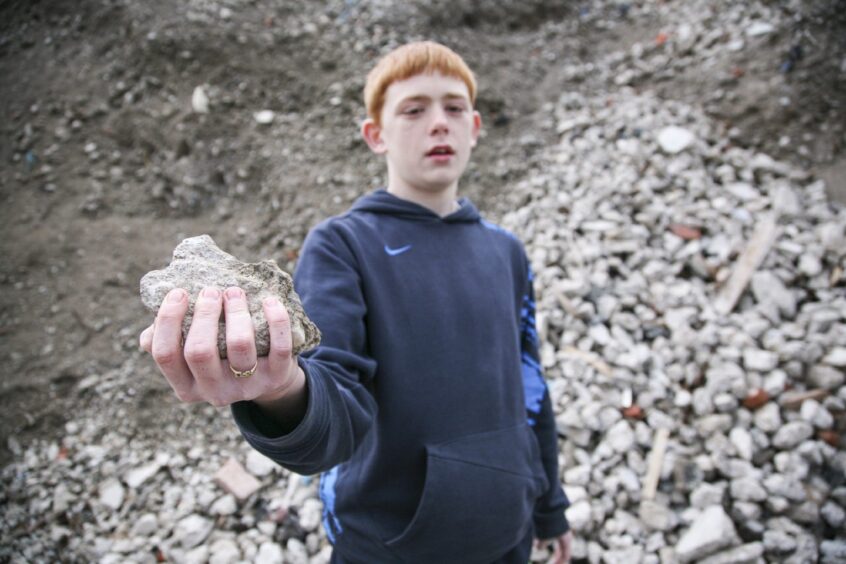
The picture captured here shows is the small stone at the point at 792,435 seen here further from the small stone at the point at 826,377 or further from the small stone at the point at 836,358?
the small stone at the point at 836,358

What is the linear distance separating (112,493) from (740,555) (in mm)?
3677

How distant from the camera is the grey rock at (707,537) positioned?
2580mm

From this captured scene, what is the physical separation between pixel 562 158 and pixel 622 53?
2.16m

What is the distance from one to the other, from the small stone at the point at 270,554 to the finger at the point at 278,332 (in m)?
2.39

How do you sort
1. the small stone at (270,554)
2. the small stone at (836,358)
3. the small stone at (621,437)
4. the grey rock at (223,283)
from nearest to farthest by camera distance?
the grey rock at (223,283), the small stone at (270,554), the small stone at (621,437), the small stone at (836,358)

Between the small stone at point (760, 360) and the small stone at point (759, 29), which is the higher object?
the small stone at point (759, 29)

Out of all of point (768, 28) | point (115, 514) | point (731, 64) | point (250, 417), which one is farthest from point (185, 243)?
point (768, 28)

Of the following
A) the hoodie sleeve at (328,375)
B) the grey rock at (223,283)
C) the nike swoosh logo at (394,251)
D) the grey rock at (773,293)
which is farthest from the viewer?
the grey rock at (773,293)

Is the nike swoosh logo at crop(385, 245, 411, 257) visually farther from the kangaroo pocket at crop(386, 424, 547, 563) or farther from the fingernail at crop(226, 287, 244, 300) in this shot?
the fingernail at crop(226, 287, 244, 300)

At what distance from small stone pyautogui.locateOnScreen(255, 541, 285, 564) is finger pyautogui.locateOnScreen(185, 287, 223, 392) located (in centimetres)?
237

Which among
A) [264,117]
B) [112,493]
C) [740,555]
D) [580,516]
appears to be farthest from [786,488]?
[264,117]

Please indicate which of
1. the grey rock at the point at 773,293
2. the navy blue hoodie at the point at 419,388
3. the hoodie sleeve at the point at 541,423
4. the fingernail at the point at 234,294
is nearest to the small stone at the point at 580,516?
the hoodie sleeve at the point at 541,423

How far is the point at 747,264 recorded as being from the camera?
151 inches

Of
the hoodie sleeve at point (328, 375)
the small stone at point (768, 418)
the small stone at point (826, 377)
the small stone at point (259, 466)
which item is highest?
the hoodie sleeve at point (328, 375)
